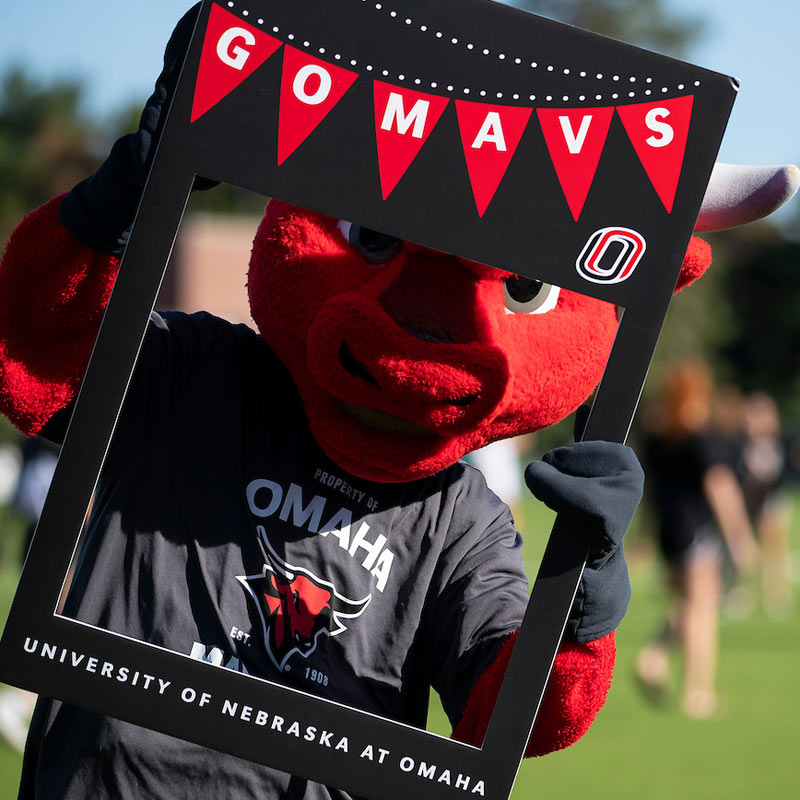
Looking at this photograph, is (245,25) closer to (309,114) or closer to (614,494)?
(309,114)

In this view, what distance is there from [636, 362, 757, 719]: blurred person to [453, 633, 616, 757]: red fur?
16.4ft

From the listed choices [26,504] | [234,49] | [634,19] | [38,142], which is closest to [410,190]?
[234,49]

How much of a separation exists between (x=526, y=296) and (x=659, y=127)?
0.34 metres

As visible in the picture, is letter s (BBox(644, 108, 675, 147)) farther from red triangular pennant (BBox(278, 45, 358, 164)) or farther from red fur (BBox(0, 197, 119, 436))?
red fur (BBox(0, 197, 119, 436))

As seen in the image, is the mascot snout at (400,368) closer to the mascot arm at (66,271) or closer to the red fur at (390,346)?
the red fur at (390,346)

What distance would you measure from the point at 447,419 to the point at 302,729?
505mm

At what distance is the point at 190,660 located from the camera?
64.2 inches

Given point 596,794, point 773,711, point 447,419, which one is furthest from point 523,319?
point 773,711

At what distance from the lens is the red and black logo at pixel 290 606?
72.1 inches

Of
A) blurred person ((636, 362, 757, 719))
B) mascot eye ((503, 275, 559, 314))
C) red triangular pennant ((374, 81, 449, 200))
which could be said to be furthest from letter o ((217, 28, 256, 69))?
blurred person ((636, 362, 757, 719))

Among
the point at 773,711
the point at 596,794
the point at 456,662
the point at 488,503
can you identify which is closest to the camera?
the point at 456,662

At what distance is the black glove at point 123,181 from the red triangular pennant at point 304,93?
0.17 meters

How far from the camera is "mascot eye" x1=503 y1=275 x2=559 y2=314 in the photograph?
1834 millimetres

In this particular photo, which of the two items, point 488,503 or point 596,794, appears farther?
point 596,794
